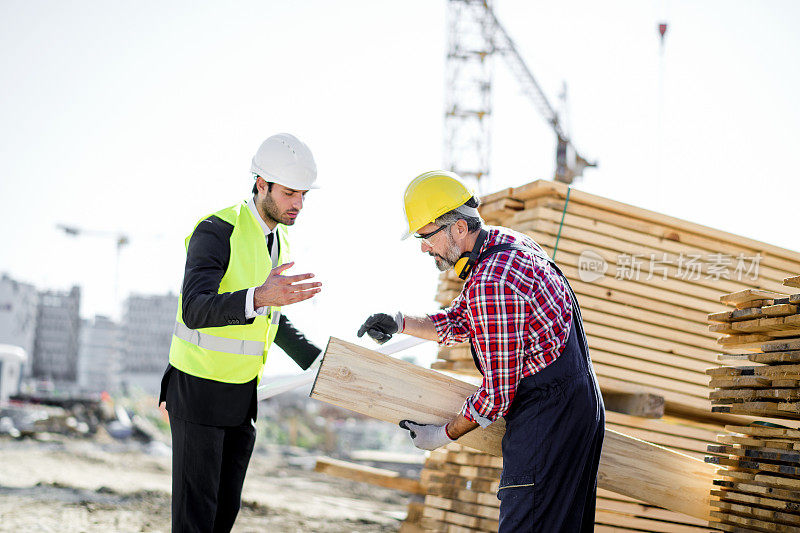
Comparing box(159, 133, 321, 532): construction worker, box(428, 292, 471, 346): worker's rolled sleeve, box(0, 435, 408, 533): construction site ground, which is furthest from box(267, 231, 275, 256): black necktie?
box(0, 435, 408, 533): construction site ground

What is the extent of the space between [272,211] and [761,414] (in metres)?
2.68

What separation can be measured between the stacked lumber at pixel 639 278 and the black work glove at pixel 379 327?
5.13 feet

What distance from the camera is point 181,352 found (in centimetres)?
338

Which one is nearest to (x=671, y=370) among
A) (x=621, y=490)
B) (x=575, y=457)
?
(x=621, y=490)

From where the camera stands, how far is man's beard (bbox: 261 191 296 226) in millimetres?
3555

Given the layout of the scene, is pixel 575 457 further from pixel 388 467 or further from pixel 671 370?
pixel 388 467

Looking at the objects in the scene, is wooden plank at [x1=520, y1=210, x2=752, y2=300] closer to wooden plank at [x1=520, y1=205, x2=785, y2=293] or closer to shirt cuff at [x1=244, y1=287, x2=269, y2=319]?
wooden plank at [x1=520, y1=205, x2=785, y2=293]

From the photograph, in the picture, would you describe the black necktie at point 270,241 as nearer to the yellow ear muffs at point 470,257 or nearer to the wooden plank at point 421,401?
the wooden plank at point 421,401

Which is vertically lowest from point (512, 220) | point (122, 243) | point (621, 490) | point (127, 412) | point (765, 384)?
point (127, 412)

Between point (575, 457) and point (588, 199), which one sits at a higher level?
point (588, 199)

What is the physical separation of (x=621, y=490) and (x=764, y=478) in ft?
2.46

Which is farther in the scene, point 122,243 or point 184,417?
point 122,243

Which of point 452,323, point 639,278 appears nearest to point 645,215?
point 639,278

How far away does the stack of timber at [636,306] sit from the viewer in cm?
491
